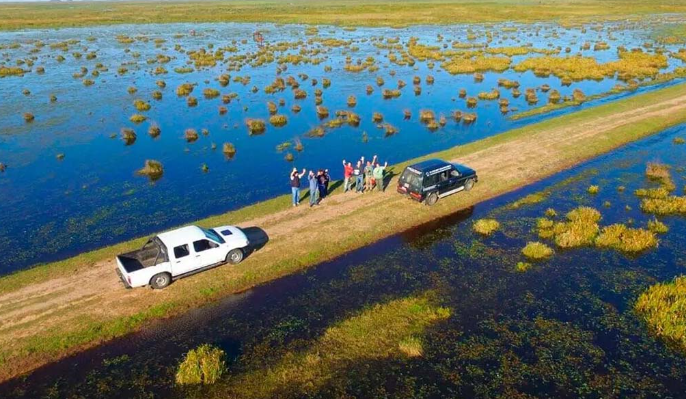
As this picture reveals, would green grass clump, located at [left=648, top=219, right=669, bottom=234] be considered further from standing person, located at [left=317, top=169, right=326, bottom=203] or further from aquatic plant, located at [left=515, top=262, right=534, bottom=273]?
standing person, located at [left=317, top=169, right=326, bottom=203]

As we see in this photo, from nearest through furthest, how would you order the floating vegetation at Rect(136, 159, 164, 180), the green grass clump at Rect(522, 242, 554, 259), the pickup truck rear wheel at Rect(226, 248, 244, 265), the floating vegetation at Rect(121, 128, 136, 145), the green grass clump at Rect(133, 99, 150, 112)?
the pickup truck rear wheel at Rect(226, 248, 244, 265), the green grass clump at Rect(522, 242, 554, 259), the floating vegetation at Rect(136, 159, 164, 180), the floating vegetation at Rect(121, 128, 136, 145), the green grass clump at Rect(133, 99, 150, 112)

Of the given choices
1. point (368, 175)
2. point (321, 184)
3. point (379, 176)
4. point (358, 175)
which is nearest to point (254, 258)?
point (321, 184)

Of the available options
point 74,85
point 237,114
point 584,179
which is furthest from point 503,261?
point 74,85

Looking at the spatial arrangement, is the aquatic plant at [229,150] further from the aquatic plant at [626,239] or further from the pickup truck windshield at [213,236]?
the aquatic plant at [626,239]

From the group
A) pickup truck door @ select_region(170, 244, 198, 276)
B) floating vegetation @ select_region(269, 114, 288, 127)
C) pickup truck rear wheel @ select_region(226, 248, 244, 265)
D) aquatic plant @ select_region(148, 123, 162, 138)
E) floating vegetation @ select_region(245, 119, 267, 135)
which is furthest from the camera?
floating vegetation @ select_region(269, 114, 288, 127)

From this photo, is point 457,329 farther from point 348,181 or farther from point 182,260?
point 348,181

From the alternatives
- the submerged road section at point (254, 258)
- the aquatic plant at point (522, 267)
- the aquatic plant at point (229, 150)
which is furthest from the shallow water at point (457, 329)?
the aquatic plant at point (229, 150)

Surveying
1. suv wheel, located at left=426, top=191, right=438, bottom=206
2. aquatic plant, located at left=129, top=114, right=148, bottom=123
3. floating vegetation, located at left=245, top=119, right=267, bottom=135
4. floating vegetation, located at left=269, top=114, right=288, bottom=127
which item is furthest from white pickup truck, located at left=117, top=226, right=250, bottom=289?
aquatic plant, located at left=129, top=114, right=148, bottom=123
